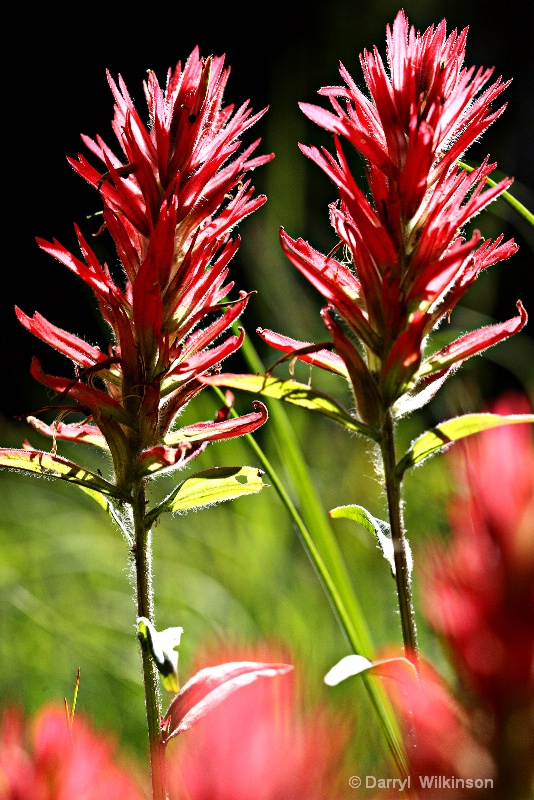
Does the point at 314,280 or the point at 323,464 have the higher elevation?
the point at 323,464

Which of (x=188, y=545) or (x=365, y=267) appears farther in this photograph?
(x=188, y=545)

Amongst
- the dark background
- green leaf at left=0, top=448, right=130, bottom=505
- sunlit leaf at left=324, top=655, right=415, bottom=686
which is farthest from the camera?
the dark background

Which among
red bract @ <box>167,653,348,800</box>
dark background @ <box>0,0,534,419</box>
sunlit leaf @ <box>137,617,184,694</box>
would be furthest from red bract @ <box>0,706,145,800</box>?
dark background @ <box>0,0,534,419</box>

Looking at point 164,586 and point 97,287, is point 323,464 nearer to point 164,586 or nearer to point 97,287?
point 164,586

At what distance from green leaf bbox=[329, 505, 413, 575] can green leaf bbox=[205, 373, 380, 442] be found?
0.11 feet

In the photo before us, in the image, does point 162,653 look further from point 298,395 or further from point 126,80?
point 126,80

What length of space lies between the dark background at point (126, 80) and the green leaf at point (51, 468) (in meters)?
1.57

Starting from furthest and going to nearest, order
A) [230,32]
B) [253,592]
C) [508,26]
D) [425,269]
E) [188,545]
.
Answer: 1. [230,32]
2. [508,26]
3. [188,545]
4. [253,592]
5. [425,269]

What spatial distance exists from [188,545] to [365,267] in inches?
38.2

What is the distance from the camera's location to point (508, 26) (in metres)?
2.32

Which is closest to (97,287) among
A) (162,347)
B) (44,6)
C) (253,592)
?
(162,347)

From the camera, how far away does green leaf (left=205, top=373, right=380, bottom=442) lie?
1.11 feet

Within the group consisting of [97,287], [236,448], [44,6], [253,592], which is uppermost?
[44,6]

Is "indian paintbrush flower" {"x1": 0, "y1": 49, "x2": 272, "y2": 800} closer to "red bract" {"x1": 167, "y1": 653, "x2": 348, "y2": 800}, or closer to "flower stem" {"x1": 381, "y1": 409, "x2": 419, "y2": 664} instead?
"flower stem" {"x1": 381, "y1": 409, "x2": 419, "y2": 664}
